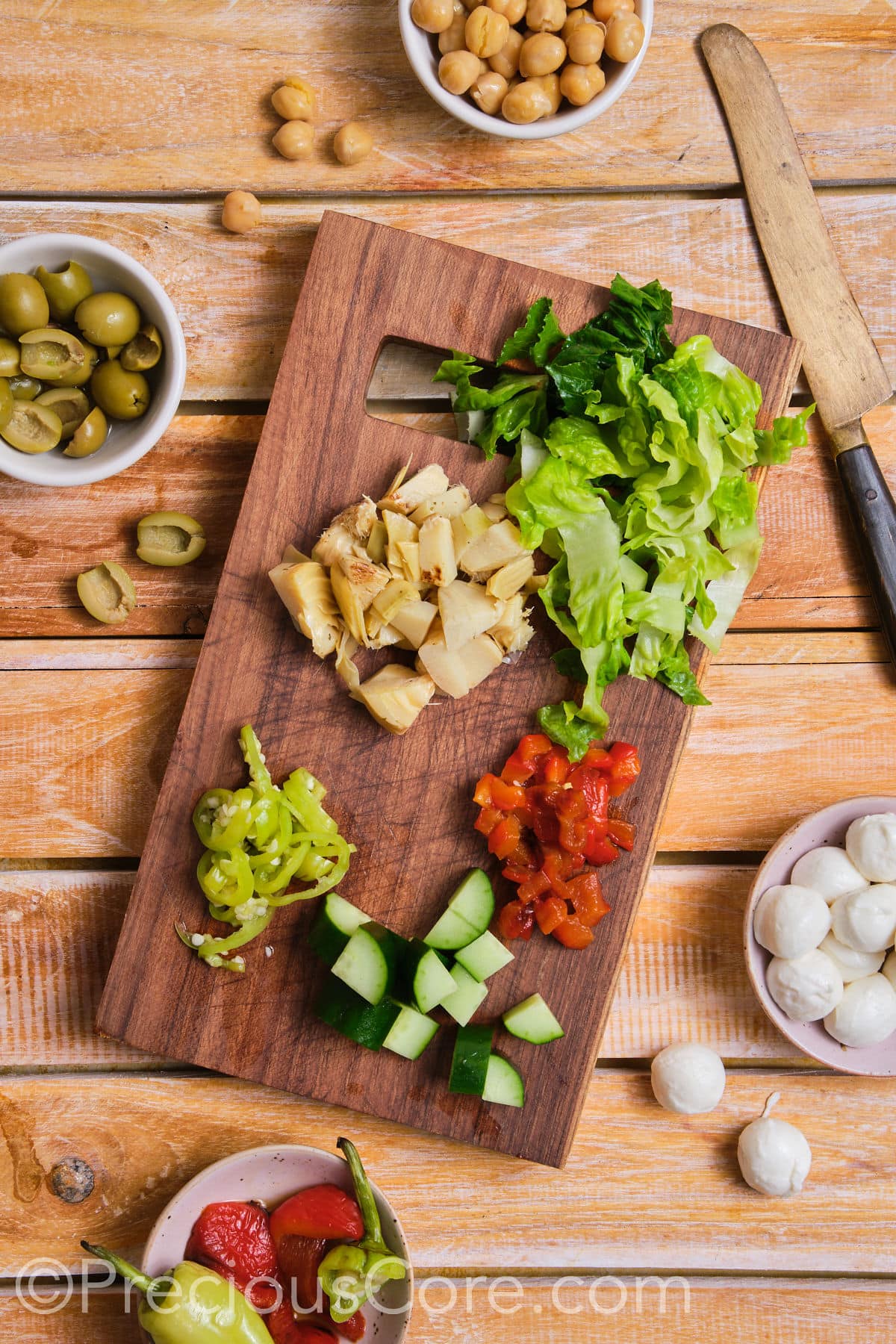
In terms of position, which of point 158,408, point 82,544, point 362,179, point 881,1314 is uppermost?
point 362,179

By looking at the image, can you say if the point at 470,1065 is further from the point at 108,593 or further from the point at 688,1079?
the point at 108,593

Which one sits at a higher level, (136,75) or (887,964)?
(136,75)

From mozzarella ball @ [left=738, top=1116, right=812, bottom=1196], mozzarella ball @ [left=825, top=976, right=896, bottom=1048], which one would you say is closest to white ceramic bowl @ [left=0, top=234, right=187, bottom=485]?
mozzarella ball @ [left=825, top=976, right=896, bottom=1048]

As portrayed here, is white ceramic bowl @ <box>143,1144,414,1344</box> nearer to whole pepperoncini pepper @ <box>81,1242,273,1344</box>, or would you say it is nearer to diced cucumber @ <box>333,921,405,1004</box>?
whole pepperoncini pepper @ <box>81,1242,273,1344</box>

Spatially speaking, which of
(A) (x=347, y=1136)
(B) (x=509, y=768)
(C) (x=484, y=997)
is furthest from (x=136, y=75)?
(A) (x=347, y=1136)

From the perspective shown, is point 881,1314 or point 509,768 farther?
point 881,1314

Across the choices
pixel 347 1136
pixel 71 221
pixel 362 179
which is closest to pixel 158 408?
pixel 71 221

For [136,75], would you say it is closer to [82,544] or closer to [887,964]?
[82,544]

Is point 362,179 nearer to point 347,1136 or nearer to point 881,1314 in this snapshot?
point 347,1136
